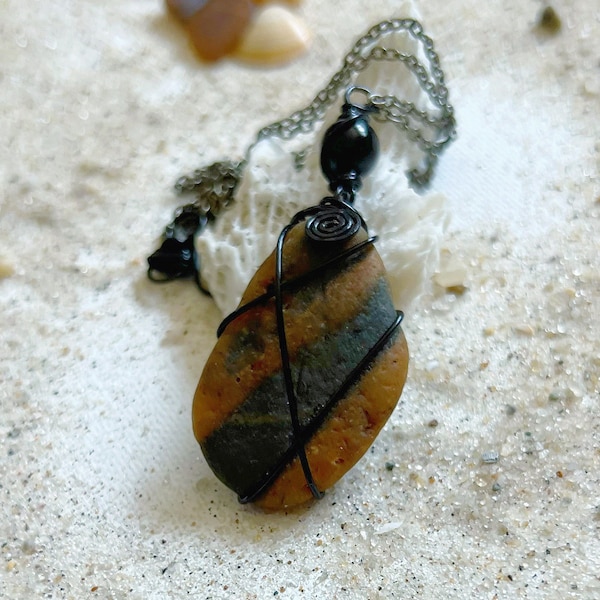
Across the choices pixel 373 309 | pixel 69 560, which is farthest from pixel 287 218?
pixel 69 560

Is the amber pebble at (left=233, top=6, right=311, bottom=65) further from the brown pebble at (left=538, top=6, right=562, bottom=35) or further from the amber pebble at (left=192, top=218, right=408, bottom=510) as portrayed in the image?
the amber pebble at (left=192, top=218, right=408, bottom=510)

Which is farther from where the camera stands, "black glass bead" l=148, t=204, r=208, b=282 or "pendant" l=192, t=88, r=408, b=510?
"black glass bead" l=148, t=204, r=208, b=282

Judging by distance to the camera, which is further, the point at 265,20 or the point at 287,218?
the point at 265,20

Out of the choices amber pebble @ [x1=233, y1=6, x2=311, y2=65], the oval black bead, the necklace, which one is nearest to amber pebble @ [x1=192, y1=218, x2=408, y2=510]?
the necklace

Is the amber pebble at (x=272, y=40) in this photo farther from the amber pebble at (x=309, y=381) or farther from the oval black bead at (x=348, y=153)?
the amber pebble at (x=309, y=381)

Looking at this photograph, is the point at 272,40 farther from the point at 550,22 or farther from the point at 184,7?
the point at 550,22

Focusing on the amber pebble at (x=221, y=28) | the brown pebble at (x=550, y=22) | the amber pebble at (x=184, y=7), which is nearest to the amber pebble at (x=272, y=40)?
the amber pebble at (x=221, y=28)

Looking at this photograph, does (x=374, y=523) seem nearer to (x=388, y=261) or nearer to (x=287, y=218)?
(x=388, y=261)
